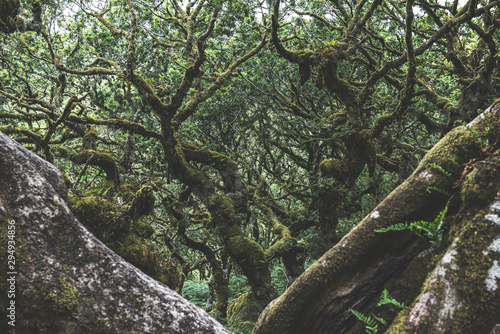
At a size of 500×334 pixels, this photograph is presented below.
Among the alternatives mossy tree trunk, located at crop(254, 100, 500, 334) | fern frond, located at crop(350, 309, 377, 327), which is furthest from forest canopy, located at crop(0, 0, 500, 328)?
fern frond, located at crop(350, 309, 377, 327)

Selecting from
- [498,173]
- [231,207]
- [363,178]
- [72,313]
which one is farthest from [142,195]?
[363,178]

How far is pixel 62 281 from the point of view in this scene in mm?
2578

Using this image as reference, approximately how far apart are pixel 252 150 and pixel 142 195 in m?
7.17

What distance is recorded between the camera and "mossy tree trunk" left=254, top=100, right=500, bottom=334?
226cm

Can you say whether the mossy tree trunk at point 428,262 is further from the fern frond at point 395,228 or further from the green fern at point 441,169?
the fern frond at point 395,228

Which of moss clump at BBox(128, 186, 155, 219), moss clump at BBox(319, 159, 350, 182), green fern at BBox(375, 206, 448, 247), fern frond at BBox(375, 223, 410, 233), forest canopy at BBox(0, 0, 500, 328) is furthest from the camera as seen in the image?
moss clump at BBox(319, 159, 350, 182)

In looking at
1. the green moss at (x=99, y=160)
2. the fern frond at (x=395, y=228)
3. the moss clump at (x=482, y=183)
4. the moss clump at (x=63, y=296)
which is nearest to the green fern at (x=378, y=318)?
the fern frond at (x=395, y=228)

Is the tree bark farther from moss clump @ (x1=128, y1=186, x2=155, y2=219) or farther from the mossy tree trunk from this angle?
moss clump @ (x1=128, y1=186, x2=155, y2=219)

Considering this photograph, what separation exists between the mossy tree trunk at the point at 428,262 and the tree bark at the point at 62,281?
1053 millimetres

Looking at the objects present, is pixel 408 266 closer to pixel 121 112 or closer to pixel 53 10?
pixel 121 112

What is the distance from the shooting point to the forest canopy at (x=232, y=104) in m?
6.67

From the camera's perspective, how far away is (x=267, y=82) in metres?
10.4

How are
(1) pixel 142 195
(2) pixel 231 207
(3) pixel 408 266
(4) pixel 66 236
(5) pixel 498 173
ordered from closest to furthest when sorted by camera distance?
(5) pixel 498 173
(4) pixel 66 236
(3) pixel 408 266
(1) pixel 142 195
(2) pixel 231 207

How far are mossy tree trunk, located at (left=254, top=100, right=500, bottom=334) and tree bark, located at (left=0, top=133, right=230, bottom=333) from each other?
1053 mm
